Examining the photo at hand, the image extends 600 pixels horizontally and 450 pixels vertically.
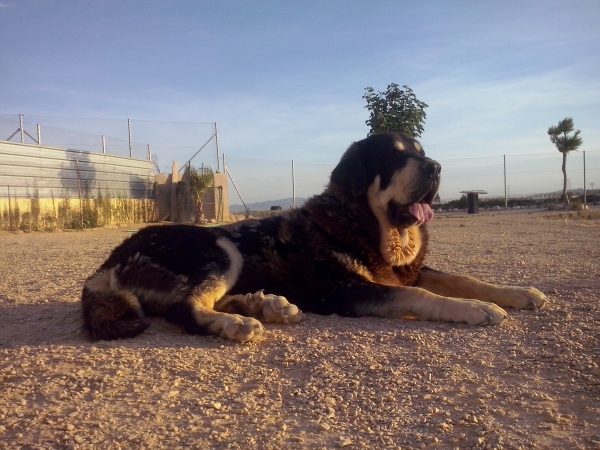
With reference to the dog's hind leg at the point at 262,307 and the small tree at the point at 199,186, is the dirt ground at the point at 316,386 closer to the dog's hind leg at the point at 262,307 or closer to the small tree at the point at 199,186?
the dog's hind leg at the point at 262,307

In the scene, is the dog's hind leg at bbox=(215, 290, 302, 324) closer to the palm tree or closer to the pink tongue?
the pink tongue

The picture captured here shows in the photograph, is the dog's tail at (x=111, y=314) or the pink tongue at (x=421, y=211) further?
the pink tongue at (x=421, y=211)

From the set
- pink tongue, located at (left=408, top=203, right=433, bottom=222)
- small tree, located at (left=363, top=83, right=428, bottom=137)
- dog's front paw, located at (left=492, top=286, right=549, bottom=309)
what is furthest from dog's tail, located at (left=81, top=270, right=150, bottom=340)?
small tree, located at (left=363, top=83, right=428, bottom=137)

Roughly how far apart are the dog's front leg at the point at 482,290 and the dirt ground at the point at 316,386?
14 centimetres

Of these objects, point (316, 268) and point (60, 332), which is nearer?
point (60, 332)

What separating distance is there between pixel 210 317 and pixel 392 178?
6.00ft

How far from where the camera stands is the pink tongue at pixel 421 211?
396 cm

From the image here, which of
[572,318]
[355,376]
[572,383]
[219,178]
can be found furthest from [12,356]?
[219,178]

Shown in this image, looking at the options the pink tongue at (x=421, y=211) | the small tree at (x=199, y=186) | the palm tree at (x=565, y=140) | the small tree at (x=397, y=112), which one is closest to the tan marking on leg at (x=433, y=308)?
the pink tongue at (x=421, y=211)

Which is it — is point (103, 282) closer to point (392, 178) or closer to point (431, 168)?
point (392, 178)

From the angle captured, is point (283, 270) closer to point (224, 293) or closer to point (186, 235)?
point (224, 293)

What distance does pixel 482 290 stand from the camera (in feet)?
12.3

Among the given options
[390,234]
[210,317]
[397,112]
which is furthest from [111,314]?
[397,112]

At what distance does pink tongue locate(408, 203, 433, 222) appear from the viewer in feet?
13.0
